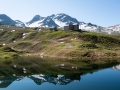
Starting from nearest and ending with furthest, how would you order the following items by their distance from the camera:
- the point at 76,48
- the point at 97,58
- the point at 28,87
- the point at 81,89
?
the point at 81,89, the point at 28,87, the point at 97,58, the point at 76,48

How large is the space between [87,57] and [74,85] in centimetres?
8571

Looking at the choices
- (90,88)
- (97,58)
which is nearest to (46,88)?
(90,88)

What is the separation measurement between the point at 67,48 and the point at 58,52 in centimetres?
879

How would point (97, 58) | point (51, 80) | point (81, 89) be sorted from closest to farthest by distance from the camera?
point (81, 89), point (51, 80), point (97, 58)

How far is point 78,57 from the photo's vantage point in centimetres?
16188

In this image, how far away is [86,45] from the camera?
18412 centimetres

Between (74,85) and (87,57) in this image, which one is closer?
(74,85)

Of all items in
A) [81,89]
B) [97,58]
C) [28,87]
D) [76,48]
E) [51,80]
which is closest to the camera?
[81,89]

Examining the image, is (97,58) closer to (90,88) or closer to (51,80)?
(51,80)

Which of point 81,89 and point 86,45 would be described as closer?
point 81,89

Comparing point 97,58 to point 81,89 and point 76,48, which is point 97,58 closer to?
point 76,48

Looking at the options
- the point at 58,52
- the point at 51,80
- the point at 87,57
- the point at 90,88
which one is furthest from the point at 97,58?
the point at 90,88

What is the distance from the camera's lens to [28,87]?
74312 millimetres

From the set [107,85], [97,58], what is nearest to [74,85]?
[107,85]
